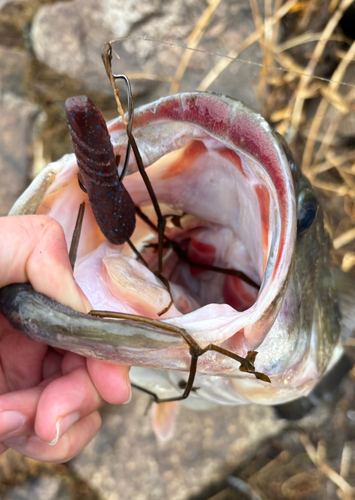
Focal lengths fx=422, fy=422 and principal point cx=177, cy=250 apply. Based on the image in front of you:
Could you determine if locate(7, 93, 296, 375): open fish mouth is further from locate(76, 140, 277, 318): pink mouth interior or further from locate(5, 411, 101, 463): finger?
locate(5, 411, 101, 463): finger

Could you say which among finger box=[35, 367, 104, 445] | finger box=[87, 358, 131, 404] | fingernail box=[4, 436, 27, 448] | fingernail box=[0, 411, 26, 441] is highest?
finger box=[87, 358, 131, 404]

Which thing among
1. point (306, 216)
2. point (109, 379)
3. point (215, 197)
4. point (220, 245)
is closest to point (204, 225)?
point (220, 245)

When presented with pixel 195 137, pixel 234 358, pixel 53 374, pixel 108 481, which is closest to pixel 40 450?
pixel 53 374

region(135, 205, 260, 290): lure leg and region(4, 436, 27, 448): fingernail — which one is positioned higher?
region(135, 205, 260, 290): lure leg

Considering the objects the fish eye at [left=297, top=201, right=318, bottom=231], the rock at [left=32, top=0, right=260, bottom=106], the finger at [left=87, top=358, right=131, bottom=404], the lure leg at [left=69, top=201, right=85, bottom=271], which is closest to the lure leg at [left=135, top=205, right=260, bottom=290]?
the lure leg at [left=69, top=201, right=85, bottom=271]

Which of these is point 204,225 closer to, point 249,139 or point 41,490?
point 249,139

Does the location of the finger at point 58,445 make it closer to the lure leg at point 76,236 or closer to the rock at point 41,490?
the lure leg at point 76,236

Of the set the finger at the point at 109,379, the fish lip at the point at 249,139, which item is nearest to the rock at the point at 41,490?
the finger at the point at 109,379
